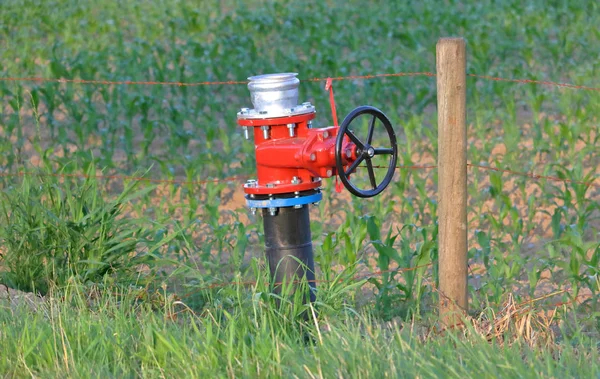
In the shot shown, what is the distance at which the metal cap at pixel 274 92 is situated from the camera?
13.8 feet

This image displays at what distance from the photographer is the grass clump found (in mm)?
4910

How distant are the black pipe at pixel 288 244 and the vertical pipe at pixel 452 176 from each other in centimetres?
55

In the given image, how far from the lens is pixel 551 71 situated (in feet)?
33.8

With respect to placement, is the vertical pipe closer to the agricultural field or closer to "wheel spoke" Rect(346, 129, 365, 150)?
the agricultural field

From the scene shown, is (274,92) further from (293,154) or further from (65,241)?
(65,241)

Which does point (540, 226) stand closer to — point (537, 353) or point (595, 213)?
point (595, 213)

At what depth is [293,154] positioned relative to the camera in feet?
13.7

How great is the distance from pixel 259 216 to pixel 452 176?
2.29m

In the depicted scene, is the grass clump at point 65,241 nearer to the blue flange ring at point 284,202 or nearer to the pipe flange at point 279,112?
the blue flange ring at point 284,202

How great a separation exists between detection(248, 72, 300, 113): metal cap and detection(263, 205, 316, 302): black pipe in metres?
0.41

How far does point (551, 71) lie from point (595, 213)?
146 inches

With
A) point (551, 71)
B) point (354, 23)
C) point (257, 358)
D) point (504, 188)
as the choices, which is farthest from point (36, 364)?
point (354, 23)

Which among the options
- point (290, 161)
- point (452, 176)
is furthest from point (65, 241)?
point (452, 176)

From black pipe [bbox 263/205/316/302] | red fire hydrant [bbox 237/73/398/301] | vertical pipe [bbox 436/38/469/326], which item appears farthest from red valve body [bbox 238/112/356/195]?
vertical pipe [bbox 436/38/469/326]
